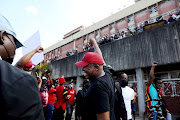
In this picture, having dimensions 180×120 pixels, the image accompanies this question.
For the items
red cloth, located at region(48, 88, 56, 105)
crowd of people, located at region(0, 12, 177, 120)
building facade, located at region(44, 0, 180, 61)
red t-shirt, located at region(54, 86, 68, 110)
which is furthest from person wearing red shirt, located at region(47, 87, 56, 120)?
building facade, located at region(44, 0, 180, 61)

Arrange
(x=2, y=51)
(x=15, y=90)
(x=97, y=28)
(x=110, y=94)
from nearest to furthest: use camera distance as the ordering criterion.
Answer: (x=15, y=90)
(x=2, y=51)
(x=110, y=94)
(x=97, y=28)

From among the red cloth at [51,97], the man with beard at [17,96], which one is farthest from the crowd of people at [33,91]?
the red cloth at [51,97]

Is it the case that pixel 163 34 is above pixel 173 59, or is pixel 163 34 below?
above

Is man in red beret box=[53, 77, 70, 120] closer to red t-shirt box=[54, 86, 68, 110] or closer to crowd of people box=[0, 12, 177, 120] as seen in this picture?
red t-shirt box=[54, 86, 68, 110]

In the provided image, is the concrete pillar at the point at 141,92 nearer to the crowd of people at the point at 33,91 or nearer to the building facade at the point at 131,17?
the crowd of people at the point at 33,91

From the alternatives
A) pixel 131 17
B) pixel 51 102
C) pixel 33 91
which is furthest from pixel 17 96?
pixel 131 17

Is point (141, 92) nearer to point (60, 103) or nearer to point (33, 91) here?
point (60, 103)

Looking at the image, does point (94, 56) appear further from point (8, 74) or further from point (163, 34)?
point (163, 34)

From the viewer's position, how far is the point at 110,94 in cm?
168

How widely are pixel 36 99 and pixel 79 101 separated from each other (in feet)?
13.4

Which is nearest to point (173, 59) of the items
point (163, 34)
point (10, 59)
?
point (163, 34)

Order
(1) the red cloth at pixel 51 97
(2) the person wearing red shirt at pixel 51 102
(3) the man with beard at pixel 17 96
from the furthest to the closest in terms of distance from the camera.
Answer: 1. (1) the red cloth at pixel 51 97
2. (2) the person wearing red shirt at pixel 51 102
3. (3) the man with beard at pixel 17 96

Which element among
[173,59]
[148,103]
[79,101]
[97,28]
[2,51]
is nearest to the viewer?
[2,51]

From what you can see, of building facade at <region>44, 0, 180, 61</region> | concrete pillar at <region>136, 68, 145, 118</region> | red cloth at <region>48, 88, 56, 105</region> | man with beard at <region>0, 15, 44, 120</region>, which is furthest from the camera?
building facade at <region>44, 0, 180, 61</region>
